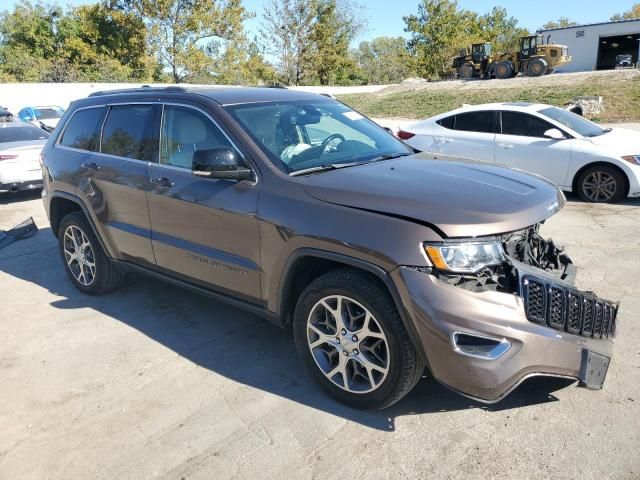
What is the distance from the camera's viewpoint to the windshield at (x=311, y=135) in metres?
3.65

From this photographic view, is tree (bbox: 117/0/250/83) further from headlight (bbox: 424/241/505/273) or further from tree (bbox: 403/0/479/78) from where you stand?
headlight (bbox: 424/241/505/273)

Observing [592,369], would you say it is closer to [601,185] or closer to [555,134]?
[601,185]

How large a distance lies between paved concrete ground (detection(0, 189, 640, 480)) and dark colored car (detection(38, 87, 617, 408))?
0.30 m

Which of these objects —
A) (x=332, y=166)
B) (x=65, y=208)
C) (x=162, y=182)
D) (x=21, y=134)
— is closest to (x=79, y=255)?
(x=65, y=208)

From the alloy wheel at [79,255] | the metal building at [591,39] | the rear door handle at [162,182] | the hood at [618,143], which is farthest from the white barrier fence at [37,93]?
the metal building at [591,39]

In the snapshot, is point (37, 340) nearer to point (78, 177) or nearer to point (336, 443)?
point (78, 177)

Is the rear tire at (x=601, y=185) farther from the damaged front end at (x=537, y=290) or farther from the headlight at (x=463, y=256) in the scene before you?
the headlight at (x=463, y=256)

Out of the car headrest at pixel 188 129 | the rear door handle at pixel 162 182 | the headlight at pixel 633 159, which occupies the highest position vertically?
the car headrest at pixel 188 129

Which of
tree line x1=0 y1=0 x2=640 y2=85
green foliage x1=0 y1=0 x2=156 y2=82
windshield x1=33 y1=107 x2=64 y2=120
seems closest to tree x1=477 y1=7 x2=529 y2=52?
tree line x1=0 y1=0 x2=640 y2=85

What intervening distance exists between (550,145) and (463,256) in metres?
6.45

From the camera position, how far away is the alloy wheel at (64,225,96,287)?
16.7 feet

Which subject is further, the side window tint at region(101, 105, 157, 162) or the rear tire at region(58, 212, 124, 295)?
the rear tire at region(58, 212, 124, 295)

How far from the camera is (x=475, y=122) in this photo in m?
9.17

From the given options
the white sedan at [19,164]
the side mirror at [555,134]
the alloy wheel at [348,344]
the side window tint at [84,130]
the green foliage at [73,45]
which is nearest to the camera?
the alloy wheel at [348,344]
